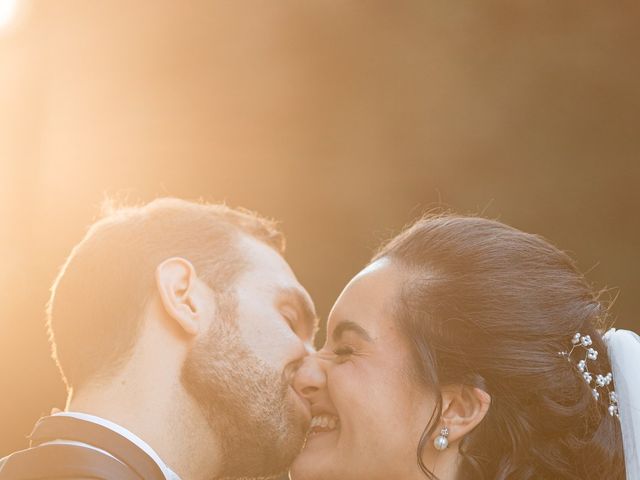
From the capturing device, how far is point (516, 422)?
236cm

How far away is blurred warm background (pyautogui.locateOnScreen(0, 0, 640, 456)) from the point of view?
5859mm

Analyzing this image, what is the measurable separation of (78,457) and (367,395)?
2.58 feet

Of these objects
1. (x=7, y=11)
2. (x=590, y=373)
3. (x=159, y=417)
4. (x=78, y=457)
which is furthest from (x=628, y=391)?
(x=7, y=11)

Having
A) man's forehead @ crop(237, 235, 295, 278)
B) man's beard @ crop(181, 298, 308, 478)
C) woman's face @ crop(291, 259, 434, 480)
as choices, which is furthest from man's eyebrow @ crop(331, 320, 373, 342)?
man's forehead @ crop(237, 235, 295, 278)

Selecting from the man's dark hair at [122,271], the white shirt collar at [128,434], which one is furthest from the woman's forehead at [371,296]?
the white shirt collar at [128,434]

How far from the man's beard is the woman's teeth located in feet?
0.10

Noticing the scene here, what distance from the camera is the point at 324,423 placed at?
2660 millimetres

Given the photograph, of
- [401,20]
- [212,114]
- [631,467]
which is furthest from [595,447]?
[212,114]

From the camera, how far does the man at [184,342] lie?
2.46 meters

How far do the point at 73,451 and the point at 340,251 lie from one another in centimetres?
464

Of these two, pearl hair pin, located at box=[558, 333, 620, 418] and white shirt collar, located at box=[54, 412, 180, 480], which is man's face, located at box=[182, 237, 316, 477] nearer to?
white shirt collar, located at box=[54, 412, 180, 480]

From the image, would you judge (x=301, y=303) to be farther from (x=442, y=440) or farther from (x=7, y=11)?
(x=7, y=11)

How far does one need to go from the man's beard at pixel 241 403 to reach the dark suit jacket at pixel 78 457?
0.35m

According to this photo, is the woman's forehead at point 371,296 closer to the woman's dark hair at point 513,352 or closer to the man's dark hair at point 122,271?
the woman's dark hair at point 513,352
